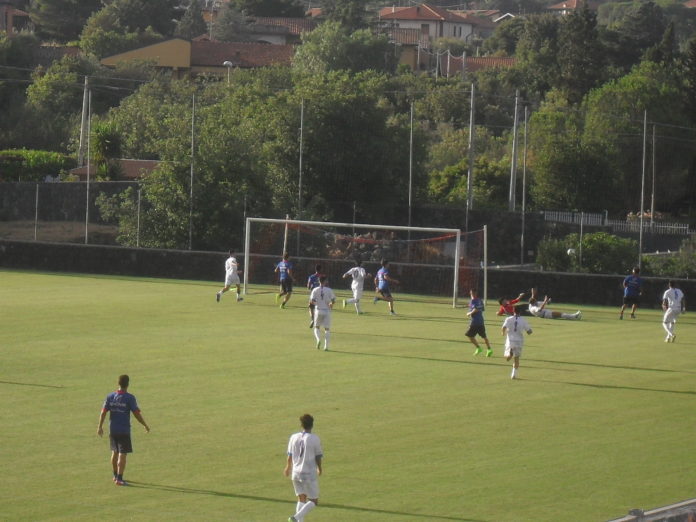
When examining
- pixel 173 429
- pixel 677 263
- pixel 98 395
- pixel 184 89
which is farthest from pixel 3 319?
pixel 184 89

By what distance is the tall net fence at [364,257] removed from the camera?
146 ft

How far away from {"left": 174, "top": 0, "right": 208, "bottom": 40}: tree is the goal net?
123638 millimetres

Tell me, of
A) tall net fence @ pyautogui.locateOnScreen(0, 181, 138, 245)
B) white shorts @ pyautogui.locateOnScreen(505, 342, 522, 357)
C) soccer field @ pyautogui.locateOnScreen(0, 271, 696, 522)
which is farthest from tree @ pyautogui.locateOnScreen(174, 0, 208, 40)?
white shorts @ pyautogui.locateOnScreen(505, 342, 522, 357)

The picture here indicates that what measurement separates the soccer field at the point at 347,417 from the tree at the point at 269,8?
148 m

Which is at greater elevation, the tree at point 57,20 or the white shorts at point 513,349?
the tree at point 57,20

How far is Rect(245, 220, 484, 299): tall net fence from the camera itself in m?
44.5

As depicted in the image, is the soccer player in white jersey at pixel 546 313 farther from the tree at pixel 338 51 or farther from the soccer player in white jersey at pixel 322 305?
the tree at pixel 338 51

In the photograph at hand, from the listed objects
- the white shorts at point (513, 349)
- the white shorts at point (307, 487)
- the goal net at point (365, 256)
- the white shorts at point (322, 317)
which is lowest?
the white shorts at point (307, 487)

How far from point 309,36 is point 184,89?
121 ft

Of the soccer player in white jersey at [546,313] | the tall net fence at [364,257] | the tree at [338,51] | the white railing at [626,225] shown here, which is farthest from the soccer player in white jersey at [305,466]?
the tree at [338,51]

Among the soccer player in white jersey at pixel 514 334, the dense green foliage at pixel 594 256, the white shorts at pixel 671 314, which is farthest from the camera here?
the dense green foliage at pixel 594 256

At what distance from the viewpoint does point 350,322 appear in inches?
1364

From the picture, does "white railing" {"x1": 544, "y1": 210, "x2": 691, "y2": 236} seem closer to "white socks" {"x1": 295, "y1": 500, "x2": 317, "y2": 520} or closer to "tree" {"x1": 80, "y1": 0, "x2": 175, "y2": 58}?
"white socks" {"x1": 295, "y1": 500, "x2": 317, "y2": 520}

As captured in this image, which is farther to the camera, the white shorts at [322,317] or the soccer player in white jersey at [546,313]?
the soccer player in white jersey at [546,313]
